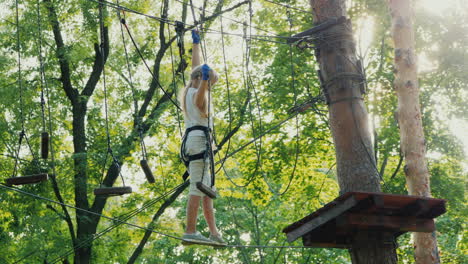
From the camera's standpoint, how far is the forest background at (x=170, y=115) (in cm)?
1286

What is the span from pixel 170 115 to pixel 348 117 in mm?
9829

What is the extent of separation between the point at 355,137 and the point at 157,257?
675 inches

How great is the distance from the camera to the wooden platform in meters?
4.91

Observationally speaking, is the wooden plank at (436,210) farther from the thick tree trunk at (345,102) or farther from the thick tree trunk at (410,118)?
the thick tree trunk at (410,118)

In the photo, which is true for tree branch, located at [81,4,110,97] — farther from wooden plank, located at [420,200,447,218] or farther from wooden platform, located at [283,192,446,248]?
wooden plank, located at [420,200,447,218]

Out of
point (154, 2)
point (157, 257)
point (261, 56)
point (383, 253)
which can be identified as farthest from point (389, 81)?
point (157, 257)

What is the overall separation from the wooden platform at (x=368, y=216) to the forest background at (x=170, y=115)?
23.0ft

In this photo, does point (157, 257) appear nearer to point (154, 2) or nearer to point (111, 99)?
point (111, 99)

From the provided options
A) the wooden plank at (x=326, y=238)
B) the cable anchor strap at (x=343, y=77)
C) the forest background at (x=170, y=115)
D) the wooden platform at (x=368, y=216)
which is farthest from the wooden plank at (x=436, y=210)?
the forest background at (x=170, y=115)

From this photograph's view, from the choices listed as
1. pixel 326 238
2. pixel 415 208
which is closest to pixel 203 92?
pixel 326 238

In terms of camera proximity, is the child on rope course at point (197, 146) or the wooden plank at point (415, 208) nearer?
the wooden plank at point (415, 208)

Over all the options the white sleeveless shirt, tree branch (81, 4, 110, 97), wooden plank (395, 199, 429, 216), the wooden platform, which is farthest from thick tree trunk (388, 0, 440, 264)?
tree branch (81, 4, 110, 97)

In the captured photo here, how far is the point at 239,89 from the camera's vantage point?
1593 cm

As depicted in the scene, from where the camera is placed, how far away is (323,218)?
204 inches
